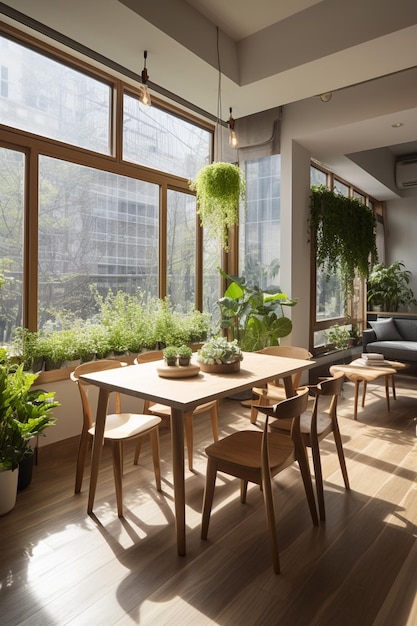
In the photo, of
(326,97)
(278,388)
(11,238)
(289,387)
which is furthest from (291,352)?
(326,97)

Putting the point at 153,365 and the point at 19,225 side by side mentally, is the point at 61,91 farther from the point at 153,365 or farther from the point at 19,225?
the point at 153,365

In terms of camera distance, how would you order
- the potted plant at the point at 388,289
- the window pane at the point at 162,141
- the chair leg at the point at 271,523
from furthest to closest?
the potted plant at the point at 388,289 < the window pane at the point at 162,141 < the chair leg at the point at 271,523

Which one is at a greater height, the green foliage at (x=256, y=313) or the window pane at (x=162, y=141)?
the window pane at (x=162, y=141)

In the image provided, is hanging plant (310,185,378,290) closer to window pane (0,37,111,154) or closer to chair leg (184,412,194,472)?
window pane (0,37,111,154)

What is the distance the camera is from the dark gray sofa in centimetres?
619

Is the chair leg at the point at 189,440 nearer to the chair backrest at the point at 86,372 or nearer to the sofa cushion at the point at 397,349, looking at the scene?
the chair backrest at the point at 86,372

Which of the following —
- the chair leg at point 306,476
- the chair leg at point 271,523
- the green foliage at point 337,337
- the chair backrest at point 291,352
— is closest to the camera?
the chair leg at point 271,523

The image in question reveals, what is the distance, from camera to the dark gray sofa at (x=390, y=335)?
6.19 m

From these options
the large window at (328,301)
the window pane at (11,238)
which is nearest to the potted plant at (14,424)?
the window pane at (11,238)

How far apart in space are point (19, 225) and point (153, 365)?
155 cm

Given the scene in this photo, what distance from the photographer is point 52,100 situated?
3.53 m

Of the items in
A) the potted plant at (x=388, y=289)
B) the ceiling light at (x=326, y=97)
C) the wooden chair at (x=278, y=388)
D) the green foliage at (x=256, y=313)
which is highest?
the ceiling light at (x=326, y=97)

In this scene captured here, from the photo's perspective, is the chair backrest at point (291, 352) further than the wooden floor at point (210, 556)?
Yes

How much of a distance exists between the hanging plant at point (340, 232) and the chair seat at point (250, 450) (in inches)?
143
